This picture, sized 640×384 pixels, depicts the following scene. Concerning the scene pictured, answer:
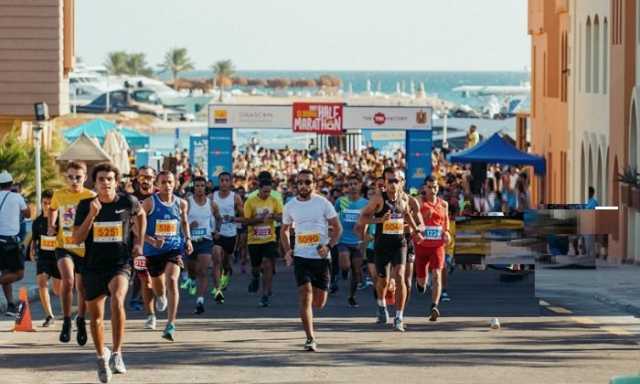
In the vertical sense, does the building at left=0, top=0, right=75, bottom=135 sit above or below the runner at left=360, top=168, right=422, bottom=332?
above

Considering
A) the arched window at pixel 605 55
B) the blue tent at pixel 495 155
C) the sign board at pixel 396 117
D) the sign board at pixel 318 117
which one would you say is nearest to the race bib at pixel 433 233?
the blue tent at pixel 495 155

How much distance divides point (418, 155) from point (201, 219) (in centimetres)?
2292

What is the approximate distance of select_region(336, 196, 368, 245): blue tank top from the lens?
85.3ft

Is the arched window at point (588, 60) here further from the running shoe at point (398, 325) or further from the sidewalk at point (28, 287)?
the running shoe at point (398, 325)

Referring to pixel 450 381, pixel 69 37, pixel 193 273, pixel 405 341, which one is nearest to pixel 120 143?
pixel 69 37

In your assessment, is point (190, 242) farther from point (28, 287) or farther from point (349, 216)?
point (28, 287)

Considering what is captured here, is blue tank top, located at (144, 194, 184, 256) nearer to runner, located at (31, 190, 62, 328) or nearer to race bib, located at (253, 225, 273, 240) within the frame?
runner, located at (31, 190, 62, 328)

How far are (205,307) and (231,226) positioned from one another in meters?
2.17

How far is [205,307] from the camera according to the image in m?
23.5

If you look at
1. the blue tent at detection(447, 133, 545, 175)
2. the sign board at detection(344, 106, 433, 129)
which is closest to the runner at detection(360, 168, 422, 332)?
the blue tent at detection(447, 133, 545, 175)

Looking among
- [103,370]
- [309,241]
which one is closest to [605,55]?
[309,241]

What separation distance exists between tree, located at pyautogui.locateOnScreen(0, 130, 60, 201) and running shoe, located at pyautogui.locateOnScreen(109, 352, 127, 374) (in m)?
21.8

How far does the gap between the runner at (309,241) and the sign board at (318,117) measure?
1106 inches

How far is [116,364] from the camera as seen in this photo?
15.5 metres
